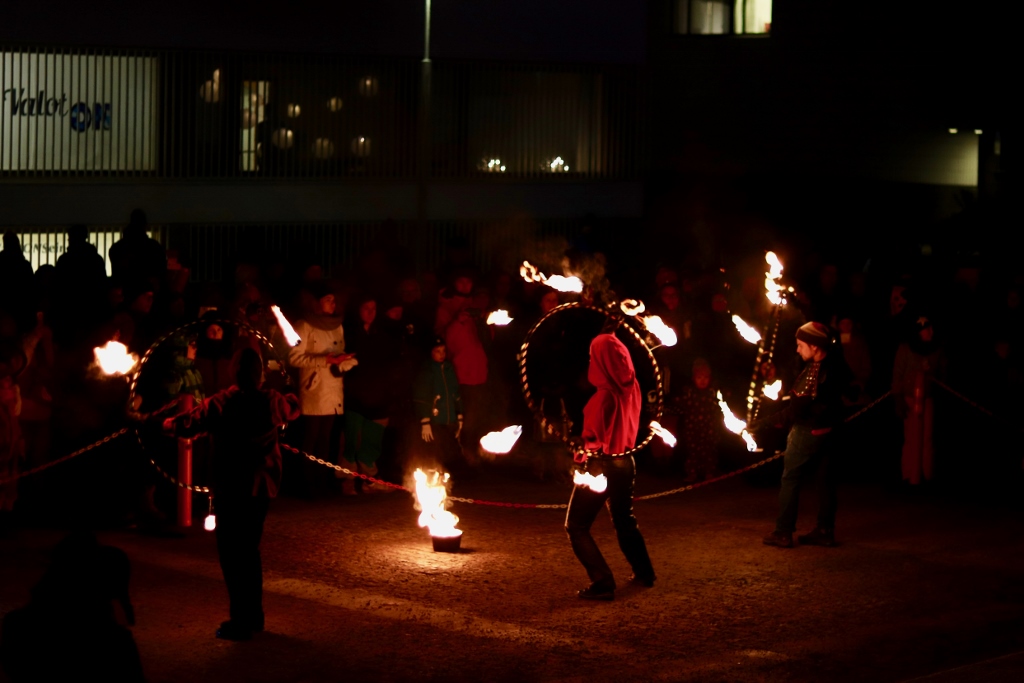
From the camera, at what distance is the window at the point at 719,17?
30.8 m

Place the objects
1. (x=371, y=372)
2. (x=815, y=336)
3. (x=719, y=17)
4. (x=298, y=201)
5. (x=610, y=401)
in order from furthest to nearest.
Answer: (x=719, y=17) → (x=298, y=201) → (x=371, y=372) → (x=815, y=336) → (x=610, y=401)

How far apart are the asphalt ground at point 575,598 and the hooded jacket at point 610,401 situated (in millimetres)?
1067

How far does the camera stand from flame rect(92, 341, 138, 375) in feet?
37.6

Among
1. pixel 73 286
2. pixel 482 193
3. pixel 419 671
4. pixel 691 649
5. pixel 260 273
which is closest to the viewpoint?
pixel 419 671

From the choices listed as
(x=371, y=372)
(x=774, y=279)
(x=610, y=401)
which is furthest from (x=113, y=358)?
(x=774, y=279)

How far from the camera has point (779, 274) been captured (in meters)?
13.7

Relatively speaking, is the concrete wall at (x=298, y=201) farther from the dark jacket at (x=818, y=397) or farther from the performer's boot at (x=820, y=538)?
the performer's boot at (x=820, y=538)

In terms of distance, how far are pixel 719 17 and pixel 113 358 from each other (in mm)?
22249

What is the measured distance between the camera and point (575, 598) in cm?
1018

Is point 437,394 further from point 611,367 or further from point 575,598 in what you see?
point 575,598

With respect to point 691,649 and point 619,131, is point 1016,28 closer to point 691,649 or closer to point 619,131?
point 619,131

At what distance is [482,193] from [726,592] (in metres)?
10.6

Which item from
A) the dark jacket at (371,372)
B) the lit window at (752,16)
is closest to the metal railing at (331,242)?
the dark jacket at (371,372)

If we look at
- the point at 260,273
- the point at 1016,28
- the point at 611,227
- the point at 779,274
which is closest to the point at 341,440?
the point at 260,273
